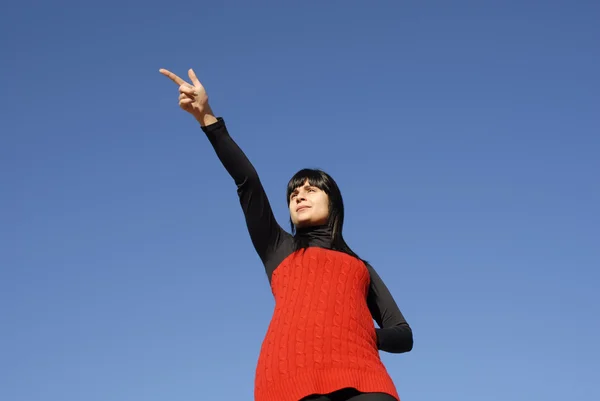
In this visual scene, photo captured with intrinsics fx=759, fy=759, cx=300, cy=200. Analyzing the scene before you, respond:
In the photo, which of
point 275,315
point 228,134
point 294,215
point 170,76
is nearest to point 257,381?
point 275,315

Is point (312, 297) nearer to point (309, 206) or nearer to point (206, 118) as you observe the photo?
point (309, 206)

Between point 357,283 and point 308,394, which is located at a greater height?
point 357,283

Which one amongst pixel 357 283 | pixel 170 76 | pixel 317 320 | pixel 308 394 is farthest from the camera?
pixel 170 76

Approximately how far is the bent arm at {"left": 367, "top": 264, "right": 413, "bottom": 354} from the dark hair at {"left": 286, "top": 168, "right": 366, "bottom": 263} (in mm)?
215

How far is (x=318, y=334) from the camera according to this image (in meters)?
3.63

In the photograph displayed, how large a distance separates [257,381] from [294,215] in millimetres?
1072

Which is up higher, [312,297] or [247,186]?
[247,186]

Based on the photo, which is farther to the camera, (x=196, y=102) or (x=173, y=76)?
(x=173, y=76)

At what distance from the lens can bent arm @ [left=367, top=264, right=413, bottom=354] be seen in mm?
4023

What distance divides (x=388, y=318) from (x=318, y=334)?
0.76 metres

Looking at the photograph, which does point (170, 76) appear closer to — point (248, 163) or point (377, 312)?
point (248, 163)

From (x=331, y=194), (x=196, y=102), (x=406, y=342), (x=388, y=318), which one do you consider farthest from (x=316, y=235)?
(x=196, y=102)

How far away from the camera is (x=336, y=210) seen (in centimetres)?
446

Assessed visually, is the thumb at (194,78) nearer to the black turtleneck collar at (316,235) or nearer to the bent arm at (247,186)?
the bent arm at (247,186)
